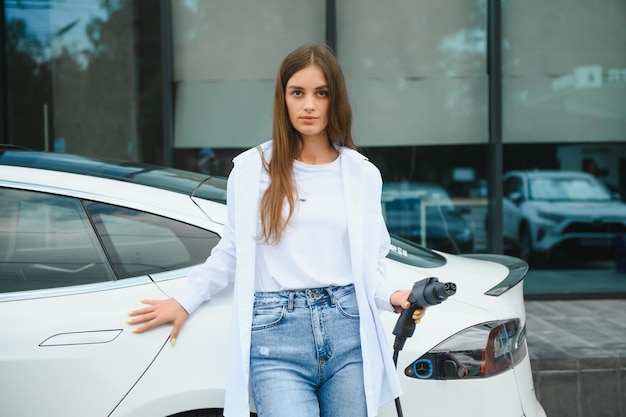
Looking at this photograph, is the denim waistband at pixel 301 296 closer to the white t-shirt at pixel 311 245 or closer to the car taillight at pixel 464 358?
the white t-shirt at pixel 311 245

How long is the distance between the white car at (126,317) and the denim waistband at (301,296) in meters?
0.25

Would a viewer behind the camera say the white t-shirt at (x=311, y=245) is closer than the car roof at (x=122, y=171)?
Yes

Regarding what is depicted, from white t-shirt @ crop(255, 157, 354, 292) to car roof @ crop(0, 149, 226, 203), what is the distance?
54 centimetres

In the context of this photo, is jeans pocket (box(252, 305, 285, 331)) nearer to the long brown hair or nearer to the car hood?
the long brown hair

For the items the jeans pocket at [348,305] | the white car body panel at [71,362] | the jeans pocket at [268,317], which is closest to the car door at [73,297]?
the white car body panel at [71,362]

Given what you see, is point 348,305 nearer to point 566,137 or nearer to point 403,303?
point 403,303

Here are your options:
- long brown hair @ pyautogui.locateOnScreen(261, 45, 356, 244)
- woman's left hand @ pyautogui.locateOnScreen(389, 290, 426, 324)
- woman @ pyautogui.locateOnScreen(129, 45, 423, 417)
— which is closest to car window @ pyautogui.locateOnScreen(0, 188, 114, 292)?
woman @ pyautogui.locateOnScreen(129, 45, 423, 417)

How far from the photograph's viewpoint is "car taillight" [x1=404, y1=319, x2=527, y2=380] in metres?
2.11

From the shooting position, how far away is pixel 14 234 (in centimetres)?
238

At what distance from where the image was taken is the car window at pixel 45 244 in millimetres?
2266

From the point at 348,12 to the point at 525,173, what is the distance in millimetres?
2368

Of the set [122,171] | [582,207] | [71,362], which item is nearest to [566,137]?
[582,207]

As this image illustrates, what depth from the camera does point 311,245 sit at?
1937 millimetres

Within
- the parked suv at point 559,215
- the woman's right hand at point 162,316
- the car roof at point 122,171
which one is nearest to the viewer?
the woman's right hand at point 162,316
